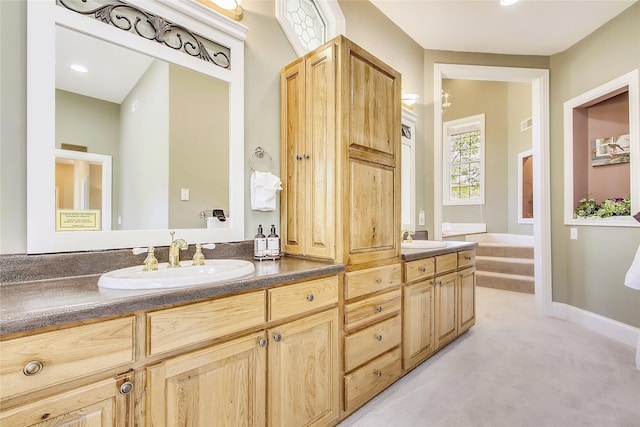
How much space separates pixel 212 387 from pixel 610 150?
4.11 m

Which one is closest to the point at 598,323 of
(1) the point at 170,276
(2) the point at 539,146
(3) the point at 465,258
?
(3) the point at 465,258

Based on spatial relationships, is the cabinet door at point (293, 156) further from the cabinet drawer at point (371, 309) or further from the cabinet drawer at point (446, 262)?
the cabinet drawer at point (446, 262)

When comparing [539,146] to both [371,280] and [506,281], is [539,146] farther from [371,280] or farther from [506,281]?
[371,280]

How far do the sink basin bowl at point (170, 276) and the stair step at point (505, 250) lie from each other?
506 centimetres

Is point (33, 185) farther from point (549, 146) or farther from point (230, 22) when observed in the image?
point (549, 146)

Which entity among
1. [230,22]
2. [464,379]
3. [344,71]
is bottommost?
[464,379]

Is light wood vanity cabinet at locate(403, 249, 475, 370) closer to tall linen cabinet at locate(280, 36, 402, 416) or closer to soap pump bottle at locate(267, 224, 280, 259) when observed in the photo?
tall linen cabinet at locate(280, 36, 402, 416)

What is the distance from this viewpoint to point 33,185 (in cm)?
116

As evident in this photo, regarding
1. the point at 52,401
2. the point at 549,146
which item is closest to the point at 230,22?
the point at 52,401

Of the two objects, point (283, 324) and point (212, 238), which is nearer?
Answer: point (283, 324)

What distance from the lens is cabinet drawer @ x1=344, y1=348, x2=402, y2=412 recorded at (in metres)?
1.66

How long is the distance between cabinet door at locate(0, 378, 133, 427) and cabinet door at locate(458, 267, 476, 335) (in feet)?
8.51

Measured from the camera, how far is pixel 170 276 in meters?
1.28

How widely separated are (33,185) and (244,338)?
3.34ft
